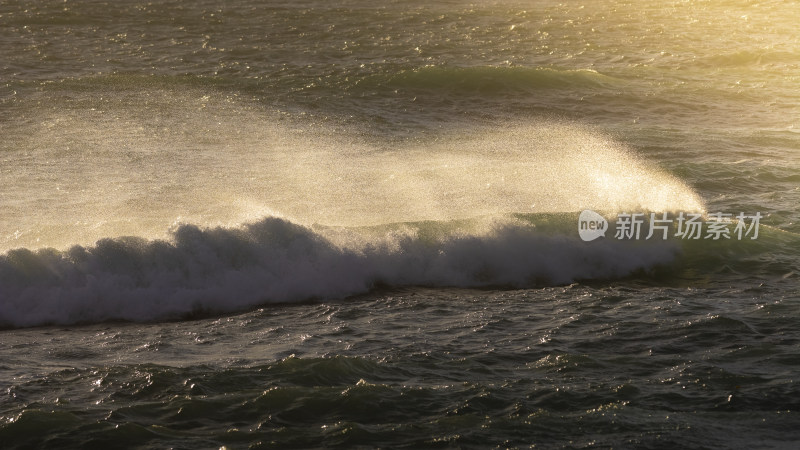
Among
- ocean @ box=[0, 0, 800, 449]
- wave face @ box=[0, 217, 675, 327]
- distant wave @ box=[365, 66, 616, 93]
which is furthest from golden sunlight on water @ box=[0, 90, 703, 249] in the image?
distant wave @ box=[365, 66, 616, 93]

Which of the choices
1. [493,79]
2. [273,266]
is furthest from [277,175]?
[493,79]

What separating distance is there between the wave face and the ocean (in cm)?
4

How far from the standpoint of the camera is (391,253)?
13156 mm

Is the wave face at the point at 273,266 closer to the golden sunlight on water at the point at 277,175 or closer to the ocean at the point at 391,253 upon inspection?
the ocean at the point at 391,253

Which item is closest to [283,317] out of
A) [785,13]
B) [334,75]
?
[334,75]

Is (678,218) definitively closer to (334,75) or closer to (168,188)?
(168,188)

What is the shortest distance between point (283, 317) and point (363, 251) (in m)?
2.19

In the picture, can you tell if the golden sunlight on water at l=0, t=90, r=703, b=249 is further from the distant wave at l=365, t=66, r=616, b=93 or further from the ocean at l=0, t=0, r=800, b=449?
the distant wave at l=365, t=66, r=616, b=93

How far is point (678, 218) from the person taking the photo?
14.8 meters

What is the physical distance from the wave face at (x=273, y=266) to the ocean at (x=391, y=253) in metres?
0.04

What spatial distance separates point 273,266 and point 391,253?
5.56 ft

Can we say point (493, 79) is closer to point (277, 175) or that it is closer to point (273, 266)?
point (277, 175)

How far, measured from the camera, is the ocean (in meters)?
8.36

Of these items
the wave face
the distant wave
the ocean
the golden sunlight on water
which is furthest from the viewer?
the distant wave
